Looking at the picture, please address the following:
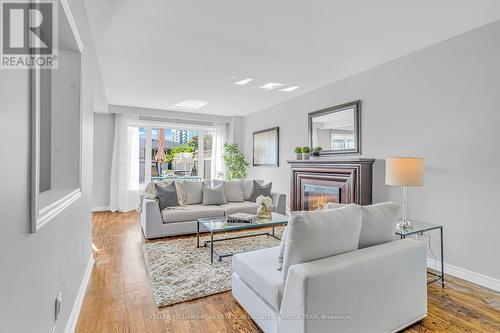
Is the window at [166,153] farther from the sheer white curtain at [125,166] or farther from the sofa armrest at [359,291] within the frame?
the sofa armrest at [359,291]

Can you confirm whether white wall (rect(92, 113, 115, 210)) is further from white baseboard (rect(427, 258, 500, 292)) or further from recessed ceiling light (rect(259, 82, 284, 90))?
white baseboard (rect(427, 258, 500, 292))

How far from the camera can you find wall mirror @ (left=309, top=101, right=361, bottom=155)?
400 cm

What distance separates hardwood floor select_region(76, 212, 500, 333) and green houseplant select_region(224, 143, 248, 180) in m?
4.31

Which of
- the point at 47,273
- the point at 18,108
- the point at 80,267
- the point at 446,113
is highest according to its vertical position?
the point at 446,113

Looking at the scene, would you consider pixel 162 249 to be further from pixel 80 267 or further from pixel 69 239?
pixel 69 239

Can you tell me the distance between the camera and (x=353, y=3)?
229cm

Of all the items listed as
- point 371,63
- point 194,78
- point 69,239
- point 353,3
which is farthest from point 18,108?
point 371,63

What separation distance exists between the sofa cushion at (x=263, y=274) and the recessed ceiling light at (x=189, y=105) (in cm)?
433

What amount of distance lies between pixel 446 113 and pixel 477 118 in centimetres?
30

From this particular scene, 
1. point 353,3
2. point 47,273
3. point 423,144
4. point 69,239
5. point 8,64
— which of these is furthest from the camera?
point 423,144

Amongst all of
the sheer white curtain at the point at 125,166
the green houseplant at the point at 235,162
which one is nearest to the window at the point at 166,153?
the sheer white curtain at the point at 125,166

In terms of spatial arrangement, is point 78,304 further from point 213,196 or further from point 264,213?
point 213,196

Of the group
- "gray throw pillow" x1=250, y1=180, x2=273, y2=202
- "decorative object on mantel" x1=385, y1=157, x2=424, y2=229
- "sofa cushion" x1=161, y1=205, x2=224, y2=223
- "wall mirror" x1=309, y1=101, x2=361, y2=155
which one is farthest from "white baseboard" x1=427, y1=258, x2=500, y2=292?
"sofa cushion" x1=161, y1=205, x2=224, y2=223

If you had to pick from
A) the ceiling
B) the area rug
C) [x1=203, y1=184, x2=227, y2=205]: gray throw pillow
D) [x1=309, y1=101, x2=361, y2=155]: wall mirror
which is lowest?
the area rug
